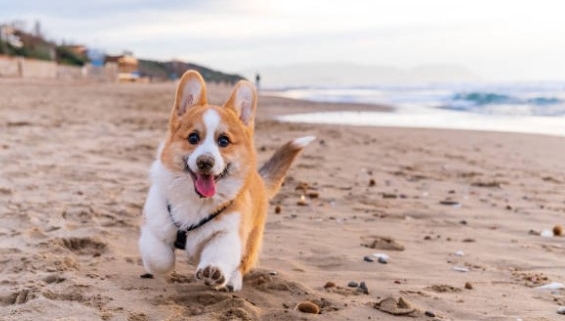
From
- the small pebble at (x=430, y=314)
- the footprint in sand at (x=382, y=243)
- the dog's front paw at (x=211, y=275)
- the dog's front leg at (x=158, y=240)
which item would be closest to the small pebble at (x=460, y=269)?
the footprint in sand at (x=382, y=243)

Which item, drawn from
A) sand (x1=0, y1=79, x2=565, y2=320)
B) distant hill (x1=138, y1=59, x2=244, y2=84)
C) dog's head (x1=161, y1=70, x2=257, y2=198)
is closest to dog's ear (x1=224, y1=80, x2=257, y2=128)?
dog's head (x1=161, y1=70, x2=257, y2=198)

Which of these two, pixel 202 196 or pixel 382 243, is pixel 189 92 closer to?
pixel 202 196

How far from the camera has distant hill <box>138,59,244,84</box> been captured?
90250mm

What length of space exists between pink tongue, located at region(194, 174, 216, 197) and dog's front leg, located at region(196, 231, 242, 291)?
23 cm

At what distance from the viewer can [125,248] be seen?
417cm

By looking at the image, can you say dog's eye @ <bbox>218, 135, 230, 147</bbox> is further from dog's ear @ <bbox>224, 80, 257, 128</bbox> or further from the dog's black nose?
dog's ear @ <bbox>224, 80, 257, 128</bbox>

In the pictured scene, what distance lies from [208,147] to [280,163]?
57.4 inches

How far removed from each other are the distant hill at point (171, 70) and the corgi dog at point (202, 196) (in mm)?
85286

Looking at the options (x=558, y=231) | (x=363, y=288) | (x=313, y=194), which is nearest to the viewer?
(x=363, y=288)

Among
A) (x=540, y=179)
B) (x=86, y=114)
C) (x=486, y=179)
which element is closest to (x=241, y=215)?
(x=486, y=179)

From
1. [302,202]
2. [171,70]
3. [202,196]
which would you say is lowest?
[302,202]

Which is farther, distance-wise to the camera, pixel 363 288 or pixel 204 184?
pixel 363 288

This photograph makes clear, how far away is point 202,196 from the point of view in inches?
127

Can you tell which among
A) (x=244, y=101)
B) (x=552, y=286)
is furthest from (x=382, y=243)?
(x=244, y=101)
